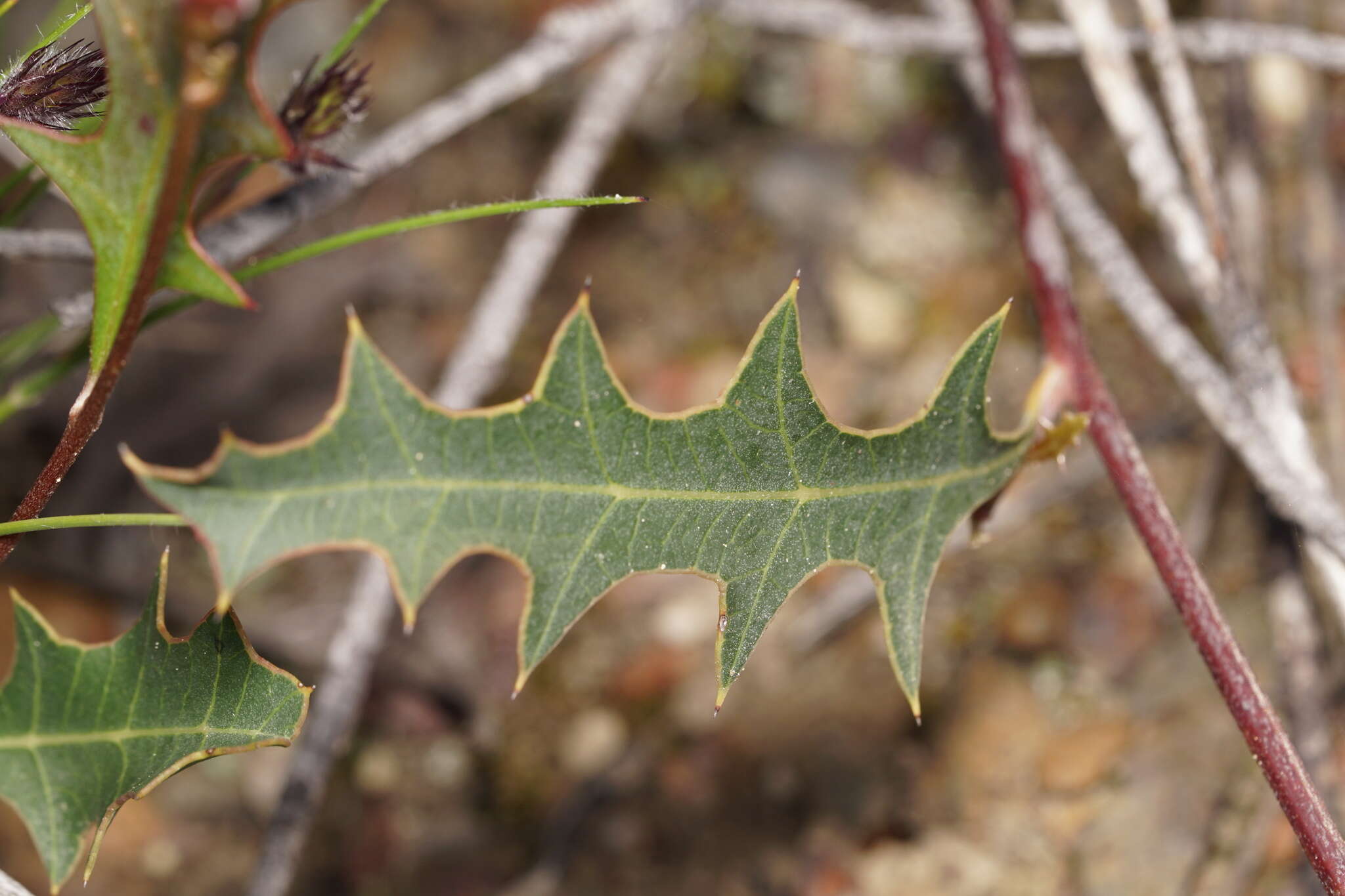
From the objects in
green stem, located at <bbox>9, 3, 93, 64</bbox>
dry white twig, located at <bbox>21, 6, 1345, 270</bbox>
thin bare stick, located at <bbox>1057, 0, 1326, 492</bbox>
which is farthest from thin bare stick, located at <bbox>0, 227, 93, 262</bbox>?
thin bare stick, located at <bbox>1057, 0, 1326, 492</bbox>

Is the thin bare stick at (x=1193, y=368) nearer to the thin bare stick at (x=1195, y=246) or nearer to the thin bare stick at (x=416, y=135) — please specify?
the thin bare stick at (x=1195, y=246)

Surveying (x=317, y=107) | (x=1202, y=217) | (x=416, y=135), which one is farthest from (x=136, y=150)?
(x=1202, y=217)

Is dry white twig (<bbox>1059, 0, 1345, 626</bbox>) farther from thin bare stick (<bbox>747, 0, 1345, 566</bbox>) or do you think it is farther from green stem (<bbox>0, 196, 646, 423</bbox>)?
green stem (<bbox>0, 196, 646, 423</bbox>)

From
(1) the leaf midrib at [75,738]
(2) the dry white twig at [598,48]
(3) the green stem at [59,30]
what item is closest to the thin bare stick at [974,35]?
(2) the dry white twig at [598,48]

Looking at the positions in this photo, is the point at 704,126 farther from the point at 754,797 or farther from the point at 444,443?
the point at 444,443

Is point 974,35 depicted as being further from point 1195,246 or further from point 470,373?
point 470,373

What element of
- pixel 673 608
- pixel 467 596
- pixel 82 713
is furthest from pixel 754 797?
pixel 82 713
